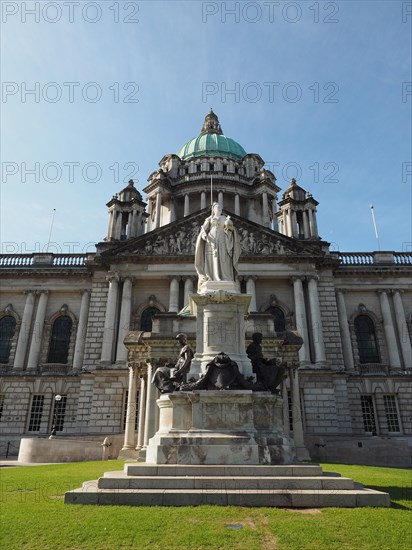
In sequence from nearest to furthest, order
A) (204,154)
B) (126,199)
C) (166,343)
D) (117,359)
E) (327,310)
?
1. (166,343)
2. (117,359)
3. (327,310)
4. (126,199)
5. (204,154)

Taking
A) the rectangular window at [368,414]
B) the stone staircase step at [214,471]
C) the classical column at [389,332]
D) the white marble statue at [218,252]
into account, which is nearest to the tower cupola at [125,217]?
the classical column at [389,332]

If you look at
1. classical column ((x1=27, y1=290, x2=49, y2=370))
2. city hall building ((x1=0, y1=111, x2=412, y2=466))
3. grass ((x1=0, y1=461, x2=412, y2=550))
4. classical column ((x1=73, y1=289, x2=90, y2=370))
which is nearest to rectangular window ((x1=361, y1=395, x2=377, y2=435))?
city hall building ((x1=0, y1=111, x2=412, y2=466))

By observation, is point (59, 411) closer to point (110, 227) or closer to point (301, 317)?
point (110, 227)

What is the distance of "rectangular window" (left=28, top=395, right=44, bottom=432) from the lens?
33741mm

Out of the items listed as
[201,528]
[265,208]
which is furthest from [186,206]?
[201,528]

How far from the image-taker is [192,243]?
119ft

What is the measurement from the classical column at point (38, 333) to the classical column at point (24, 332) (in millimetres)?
618

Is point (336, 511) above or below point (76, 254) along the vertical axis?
below

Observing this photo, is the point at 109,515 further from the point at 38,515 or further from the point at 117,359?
the point at 117,359

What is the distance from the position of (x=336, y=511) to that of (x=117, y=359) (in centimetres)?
2714

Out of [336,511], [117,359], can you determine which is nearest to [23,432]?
[117,359]

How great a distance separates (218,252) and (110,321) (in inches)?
940

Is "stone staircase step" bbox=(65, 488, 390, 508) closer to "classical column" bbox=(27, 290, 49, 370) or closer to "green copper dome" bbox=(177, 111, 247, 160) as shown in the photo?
"classical column" bbox=(27, 290, 49, 370)

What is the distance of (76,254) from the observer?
4025cm
